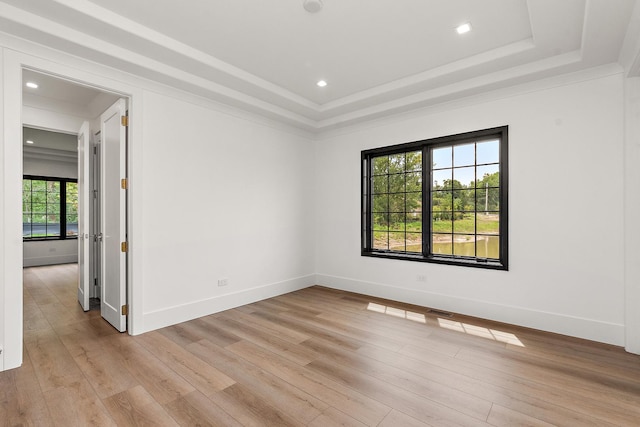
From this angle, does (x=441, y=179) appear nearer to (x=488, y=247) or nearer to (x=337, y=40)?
(x=488, y=247)

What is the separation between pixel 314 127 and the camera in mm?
5316

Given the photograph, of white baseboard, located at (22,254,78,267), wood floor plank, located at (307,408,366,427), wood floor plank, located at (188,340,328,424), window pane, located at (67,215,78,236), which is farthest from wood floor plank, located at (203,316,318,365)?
window pane, located at (67,215,78,236)

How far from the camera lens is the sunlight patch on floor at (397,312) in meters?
3.84

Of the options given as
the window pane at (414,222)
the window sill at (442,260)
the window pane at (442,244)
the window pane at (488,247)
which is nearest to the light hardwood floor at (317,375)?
the window sill at (442,260)

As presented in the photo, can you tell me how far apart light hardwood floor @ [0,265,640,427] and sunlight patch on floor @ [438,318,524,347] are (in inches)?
0.9

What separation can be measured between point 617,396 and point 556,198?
6.38 feet

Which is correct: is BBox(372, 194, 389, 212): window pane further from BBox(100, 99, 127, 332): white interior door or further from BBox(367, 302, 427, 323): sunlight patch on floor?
BBox(100, 99, 127, 332): white interior door

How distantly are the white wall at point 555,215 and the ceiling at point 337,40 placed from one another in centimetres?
33

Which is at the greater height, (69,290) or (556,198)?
(556,198)

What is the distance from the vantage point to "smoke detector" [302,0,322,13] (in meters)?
2.47

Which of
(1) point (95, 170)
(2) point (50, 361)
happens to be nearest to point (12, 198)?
(2) point (50, 361)

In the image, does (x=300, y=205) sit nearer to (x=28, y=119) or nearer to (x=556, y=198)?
(x=556, y=198)

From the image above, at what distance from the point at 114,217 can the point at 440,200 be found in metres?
4.17

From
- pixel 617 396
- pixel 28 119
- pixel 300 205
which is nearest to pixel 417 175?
pixel 300 205
